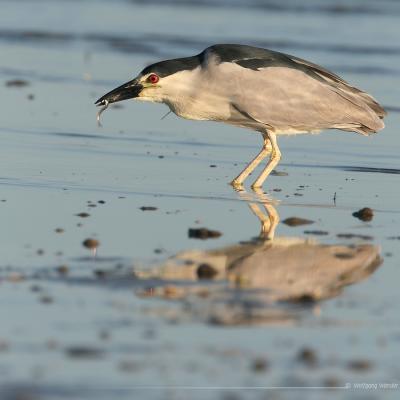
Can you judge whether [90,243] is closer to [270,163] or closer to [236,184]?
[236,184]

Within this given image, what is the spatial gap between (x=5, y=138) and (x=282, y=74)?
9.03ft

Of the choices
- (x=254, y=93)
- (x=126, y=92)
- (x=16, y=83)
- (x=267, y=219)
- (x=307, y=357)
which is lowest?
(x=16, y=83)

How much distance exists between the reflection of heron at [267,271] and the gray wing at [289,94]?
75.0 inches

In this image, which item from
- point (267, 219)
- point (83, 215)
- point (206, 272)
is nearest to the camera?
point (206, 272)

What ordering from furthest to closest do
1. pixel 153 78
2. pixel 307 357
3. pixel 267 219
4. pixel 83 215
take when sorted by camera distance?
pixel 153 78 → pixel 267 219 → pixel 83 215 → pixel 307 357

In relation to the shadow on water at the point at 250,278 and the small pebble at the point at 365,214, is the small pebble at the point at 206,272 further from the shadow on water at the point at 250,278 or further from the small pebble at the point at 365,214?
the small pebble at the point at 365,214

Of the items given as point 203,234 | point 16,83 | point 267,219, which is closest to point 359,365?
point 203,234

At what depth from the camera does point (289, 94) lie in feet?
33.0

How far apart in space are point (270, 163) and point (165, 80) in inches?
42.7

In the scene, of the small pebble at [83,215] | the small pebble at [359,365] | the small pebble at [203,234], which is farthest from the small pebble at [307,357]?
the small pebble at [83,215]

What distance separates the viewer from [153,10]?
Result: 22.5 metres

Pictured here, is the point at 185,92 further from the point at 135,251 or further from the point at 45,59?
the point at 45,59

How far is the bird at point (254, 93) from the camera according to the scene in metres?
9.83

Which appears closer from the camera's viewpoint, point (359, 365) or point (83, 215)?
point (359, 365)
